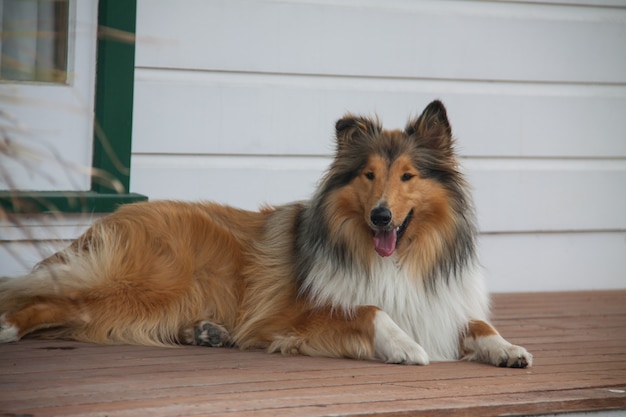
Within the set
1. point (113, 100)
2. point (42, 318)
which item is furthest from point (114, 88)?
point (42, 318)

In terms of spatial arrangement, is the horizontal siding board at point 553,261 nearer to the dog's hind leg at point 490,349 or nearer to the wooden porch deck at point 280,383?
the wooden porch deck at point 280,383

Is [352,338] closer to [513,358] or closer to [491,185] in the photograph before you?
[513,358]

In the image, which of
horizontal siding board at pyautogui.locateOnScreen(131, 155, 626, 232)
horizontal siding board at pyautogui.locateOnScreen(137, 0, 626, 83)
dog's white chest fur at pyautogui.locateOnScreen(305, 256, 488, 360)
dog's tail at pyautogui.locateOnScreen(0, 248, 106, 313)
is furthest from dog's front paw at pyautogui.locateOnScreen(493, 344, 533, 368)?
horizontal siding board at pyautogui.locateOnScreen(137, 0, 626, 83)

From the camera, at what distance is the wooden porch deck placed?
3021mm

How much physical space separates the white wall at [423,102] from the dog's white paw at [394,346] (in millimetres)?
1630

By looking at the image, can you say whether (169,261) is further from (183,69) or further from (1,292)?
(183,69)

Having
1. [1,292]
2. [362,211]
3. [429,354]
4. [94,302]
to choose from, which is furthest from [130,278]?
[429,354]

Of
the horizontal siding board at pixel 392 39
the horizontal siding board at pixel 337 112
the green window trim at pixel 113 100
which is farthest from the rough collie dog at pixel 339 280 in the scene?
the horizontal siding board at pixel 392 39

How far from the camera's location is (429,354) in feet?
13.0

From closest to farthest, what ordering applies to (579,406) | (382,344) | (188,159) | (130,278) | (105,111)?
(579,406) < (382,344) < (130,278) < (105,111) < (188,159)

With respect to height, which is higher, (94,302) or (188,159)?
(188,159)

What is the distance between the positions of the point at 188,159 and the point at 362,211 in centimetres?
147

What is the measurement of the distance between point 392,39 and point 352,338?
2.17 metres

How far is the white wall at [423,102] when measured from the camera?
5086 millimetres
